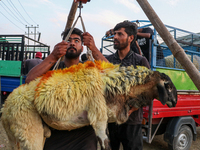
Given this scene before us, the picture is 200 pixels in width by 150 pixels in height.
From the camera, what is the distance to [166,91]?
1.31m

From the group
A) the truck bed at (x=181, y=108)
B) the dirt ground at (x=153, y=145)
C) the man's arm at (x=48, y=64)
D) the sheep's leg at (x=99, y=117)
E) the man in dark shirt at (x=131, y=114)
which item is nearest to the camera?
the sheep's leg at (x=99, y=117)

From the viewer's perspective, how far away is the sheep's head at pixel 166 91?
50.8 inches

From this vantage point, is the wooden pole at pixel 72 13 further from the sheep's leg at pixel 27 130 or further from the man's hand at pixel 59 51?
the sheep's leg at pixel 27 130

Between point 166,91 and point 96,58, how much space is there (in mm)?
704

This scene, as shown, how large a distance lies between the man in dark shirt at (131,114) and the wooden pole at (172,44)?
289 mm

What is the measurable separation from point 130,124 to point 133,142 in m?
0.24

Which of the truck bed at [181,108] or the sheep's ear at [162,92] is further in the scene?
the truck bed at [181,108]

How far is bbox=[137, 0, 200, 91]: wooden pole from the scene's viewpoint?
187 cm

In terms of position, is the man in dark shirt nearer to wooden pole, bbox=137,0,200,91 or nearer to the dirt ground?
wooden pole, bbox=137,0,200,91

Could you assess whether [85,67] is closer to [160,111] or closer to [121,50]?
[121,50]

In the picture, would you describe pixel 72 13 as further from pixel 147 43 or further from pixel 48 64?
pixel 48 64

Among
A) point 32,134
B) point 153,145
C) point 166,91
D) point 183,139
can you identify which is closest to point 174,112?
point 183,139

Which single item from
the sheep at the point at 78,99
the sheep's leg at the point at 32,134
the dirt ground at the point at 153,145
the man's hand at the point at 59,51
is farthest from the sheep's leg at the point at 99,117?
the dirt ground at the point at 153,145

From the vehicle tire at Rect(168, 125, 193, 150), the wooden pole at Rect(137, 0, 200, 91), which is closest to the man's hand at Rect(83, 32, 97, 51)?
the wooden pole at Rect(137, 0, 200, 91)
